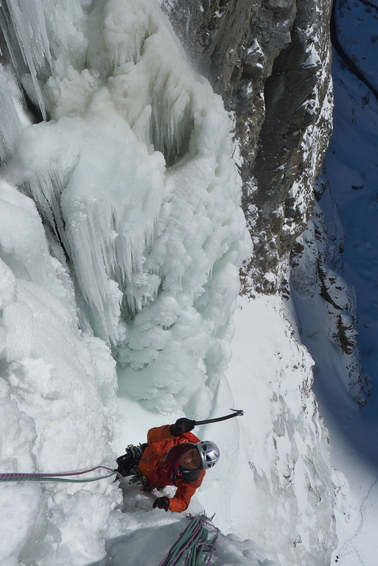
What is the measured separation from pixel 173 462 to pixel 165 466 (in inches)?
3.5

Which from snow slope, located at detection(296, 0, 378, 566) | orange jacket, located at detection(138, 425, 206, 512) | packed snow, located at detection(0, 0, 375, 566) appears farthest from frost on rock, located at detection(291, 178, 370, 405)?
orange jacket, located at detection(138, 425, 206, 512)

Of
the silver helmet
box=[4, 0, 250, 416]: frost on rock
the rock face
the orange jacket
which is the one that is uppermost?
the rock face

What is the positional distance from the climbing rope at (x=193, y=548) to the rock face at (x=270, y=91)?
4407mm

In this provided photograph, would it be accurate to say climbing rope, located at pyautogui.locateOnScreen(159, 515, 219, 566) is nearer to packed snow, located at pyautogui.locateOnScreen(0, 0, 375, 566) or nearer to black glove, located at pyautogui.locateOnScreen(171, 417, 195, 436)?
packed snow, located at pyautogui.locateOnScreen(0, 0, 375, 566)

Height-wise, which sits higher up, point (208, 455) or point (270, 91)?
point (270, 91)

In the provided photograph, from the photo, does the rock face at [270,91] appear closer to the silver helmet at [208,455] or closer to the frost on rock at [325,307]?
the frost on rock at [325,307]

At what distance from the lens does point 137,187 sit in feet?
12.0

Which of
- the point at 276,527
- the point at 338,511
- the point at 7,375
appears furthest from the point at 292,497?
the point at 7,375

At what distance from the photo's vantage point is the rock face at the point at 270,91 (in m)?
5.33

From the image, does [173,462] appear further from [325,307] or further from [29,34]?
[325,307]

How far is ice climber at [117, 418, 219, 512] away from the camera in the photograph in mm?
2998

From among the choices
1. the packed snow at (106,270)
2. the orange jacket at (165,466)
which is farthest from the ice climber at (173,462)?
the packed snow at (106,270)

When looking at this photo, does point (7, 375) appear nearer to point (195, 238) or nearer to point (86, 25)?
point (195, 238)

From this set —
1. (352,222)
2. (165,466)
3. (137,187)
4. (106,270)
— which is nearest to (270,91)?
(137,187)
